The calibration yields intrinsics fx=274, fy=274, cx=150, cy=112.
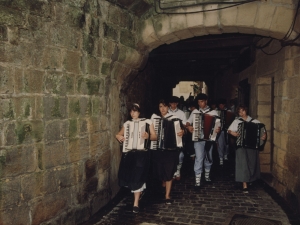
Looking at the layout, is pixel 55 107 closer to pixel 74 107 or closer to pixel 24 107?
pixel 74 107

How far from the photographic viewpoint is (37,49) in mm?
3619

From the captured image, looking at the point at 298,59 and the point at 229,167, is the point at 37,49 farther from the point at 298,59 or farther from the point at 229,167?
the point at 229,167

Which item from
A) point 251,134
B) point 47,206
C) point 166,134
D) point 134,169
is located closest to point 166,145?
point 166,134

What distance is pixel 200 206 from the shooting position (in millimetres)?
5035

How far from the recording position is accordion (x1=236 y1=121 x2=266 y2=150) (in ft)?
17.8

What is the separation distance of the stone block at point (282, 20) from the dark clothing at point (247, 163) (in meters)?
2.38

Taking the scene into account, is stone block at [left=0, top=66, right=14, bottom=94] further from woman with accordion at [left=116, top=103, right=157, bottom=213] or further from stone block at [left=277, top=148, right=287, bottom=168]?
stone block at [left=277, top=148, right=287, bottom=168]

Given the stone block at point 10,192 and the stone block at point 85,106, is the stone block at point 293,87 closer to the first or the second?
the stone block at point 85,106

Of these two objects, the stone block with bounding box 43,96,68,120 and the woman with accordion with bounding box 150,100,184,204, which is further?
the woman with accordion with bounding box 150,100,184,204

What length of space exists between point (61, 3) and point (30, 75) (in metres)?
1.16

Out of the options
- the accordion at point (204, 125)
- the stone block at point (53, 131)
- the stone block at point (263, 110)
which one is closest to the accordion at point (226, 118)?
the stone block at point (263, 110)

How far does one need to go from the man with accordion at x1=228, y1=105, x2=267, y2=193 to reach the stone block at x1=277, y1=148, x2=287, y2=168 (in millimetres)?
449

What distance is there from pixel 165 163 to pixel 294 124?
2429 millimetres

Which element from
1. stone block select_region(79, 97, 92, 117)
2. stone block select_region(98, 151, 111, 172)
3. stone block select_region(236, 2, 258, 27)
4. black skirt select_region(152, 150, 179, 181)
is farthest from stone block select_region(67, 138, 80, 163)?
stone block select_region(236, 2, 258, 27)
